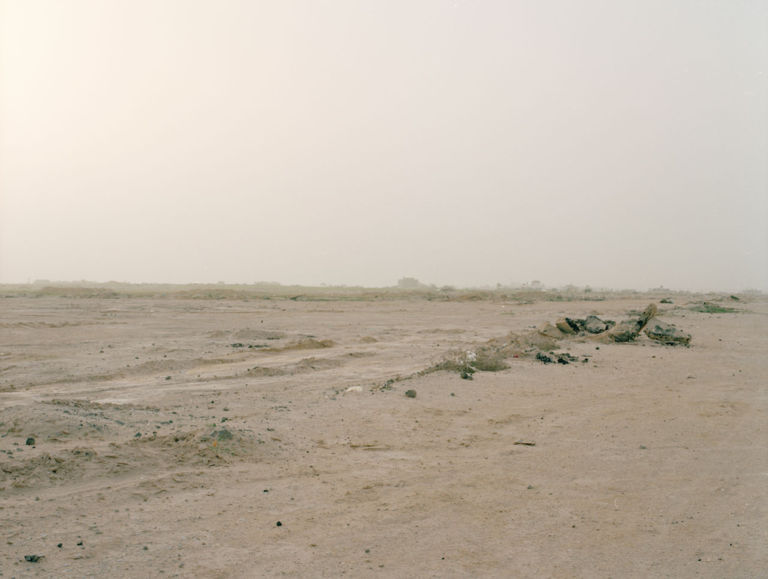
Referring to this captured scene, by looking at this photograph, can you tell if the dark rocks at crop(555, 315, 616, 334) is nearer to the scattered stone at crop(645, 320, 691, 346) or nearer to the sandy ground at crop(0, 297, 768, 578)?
the scattered stone at crop(645, 320, 691, 346)

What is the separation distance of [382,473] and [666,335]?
13.6 metres

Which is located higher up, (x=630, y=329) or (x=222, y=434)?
(x=630, y=329)

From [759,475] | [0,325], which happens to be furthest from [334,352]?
[0,325]

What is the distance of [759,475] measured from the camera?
571cm

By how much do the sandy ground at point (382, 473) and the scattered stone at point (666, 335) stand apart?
4.27m

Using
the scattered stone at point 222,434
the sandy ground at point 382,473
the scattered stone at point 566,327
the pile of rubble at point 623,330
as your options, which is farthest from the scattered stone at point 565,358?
the scattered stone at point 222,434

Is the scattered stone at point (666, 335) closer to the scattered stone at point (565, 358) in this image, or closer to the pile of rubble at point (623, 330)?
the pile of rubble at point (623, 330)

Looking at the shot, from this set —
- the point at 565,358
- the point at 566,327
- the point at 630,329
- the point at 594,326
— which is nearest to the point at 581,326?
the point at 594,326

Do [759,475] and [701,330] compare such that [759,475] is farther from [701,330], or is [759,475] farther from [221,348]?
[701,330]

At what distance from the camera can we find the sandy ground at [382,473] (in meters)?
3.90

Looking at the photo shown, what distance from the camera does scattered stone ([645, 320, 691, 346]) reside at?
1634 centimetres

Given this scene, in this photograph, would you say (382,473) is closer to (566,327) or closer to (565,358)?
(565,358)

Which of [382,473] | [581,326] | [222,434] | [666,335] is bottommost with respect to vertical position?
[382,473]

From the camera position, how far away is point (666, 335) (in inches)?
652
